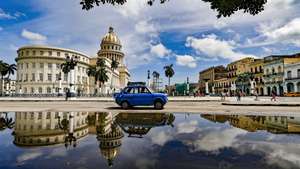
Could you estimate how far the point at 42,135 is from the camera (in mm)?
6664

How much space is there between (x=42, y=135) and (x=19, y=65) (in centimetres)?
9071

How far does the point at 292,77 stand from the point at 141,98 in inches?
2397

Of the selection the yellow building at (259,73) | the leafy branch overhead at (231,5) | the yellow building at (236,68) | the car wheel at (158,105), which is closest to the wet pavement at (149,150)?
the leafy branch overhead at (231,5)

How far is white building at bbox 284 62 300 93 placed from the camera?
63625 mm

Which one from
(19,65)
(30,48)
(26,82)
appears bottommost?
(26,82)

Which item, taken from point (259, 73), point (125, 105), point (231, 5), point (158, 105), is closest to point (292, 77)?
point (259, 73)

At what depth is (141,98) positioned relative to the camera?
60.7 ft

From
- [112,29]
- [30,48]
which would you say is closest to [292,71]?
[30,48]

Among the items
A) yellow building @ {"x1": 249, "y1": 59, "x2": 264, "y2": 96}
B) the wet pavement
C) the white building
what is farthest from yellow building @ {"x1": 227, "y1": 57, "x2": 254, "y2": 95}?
the wet pavement

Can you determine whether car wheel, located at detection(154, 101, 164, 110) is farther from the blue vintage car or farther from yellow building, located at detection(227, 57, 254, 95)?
yellow building, located at detection(227, 57, 254, 95)

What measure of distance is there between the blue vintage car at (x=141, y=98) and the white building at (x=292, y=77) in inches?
2310

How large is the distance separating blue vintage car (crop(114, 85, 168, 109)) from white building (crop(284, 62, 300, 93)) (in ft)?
193

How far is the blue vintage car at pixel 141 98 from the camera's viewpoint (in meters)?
18.2

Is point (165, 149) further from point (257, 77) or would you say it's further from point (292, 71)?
point (257, 77)
